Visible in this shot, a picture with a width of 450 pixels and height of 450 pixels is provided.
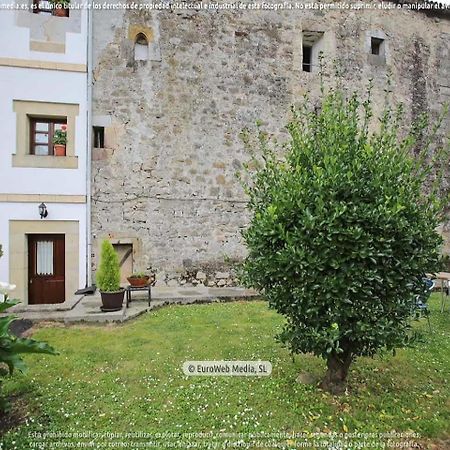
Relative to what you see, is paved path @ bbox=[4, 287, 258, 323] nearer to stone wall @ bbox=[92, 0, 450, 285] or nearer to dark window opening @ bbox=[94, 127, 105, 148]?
stone wall @ bbox=[92, 0, 450, 285]

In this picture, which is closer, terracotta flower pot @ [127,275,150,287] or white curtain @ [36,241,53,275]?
terracotta flower pot @ [127,275,150,287]

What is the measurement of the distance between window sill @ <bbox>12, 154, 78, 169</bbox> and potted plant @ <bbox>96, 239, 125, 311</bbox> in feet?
8.91

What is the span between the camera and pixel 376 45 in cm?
1043

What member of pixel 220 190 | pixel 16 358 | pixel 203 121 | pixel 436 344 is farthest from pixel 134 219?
pixel 436 344

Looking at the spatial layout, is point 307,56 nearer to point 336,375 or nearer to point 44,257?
point 44,257

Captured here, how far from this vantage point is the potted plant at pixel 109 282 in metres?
5.93

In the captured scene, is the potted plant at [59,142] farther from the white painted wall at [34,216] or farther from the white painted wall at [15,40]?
the white painted wall at [15,40]

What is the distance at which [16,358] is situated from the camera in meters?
2.69

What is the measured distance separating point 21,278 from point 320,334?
22.0 ft

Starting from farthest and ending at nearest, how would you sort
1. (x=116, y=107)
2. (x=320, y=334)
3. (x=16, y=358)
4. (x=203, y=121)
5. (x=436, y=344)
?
(x=203, y=121)
(x=116, y=107)
(x=436, y=344)
(x=320, y=334)
(x=16, y=358)

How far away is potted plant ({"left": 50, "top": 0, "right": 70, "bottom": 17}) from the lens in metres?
7.64

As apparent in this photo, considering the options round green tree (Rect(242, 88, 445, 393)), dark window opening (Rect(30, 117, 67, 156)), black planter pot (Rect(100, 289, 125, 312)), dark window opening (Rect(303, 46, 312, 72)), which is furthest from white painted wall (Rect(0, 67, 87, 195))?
dark window opening (Rect(303, 46, 312, 72))

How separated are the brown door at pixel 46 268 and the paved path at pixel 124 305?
93 centimetres

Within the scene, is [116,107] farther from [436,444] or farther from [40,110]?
[436,444]
